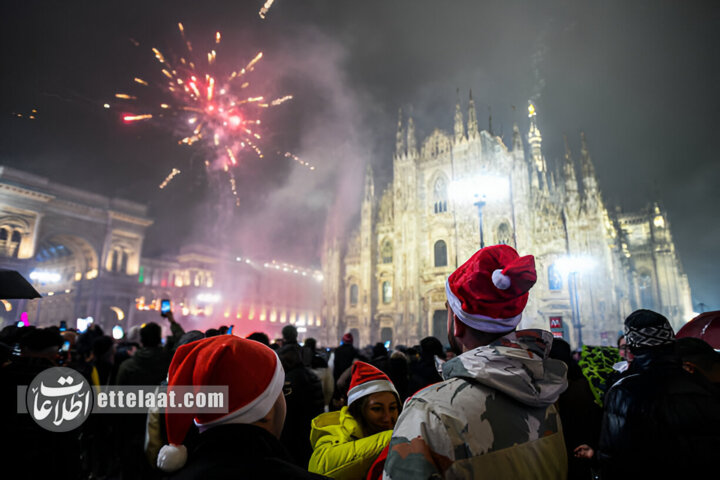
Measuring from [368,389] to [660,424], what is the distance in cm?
183

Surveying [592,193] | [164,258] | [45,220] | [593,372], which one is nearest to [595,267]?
[592,193]

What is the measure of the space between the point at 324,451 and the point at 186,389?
133 centimetres

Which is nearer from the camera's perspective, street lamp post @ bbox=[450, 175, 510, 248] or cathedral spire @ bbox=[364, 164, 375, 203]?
street lamp post @ bbox=[450, 175, 510, 248]

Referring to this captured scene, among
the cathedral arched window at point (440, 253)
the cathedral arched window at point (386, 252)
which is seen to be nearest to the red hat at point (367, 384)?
the cathedral arched window at point (440, 253)

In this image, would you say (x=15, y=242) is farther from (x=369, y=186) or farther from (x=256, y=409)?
(x=256, y=409)

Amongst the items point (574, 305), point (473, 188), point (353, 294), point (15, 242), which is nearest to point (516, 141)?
point (473, 188)

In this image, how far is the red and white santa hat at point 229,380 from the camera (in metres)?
1.53

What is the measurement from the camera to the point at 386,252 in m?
34.5

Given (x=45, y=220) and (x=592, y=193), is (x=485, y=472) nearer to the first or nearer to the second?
(x=592, y=193)

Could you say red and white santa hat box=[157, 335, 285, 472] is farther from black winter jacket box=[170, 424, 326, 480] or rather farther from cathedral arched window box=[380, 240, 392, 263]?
cathedral arched window box=[380, 240, 392, 263]

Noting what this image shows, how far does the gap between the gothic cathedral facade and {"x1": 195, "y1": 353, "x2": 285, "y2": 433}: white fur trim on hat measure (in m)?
25.1

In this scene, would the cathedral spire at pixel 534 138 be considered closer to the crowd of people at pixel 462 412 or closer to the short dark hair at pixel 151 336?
the crowd of people at pixel 462 412

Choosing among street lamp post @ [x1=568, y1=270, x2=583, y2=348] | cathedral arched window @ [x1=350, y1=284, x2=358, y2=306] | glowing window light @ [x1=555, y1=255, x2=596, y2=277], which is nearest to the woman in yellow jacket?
street lamp post @ [x1=568, y1=270, x2=583, y2=348]

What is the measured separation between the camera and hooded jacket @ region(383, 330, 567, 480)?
1348 millimetres
